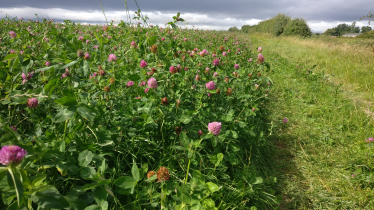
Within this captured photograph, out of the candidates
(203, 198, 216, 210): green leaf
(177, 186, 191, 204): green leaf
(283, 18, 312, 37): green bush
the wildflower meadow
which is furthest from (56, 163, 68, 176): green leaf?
(283, 18, 312, 37): green bush

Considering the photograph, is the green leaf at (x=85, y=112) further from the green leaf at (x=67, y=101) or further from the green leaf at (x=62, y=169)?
the green leaf at (x=62, y=169)

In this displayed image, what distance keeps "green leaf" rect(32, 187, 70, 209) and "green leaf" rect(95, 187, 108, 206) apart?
0.28 meters

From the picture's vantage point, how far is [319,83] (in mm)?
4508

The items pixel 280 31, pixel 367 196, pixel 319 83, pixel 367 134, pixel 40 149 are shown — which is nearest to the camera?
pixel 40 149

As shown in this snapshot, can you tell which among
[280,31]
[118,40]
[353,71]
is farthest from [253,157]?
[280,31]

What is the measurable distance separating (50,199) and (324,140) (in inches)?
115

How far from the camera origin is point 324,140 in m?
2.51

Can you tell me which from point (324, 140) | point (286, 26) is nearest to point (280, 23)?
point (286, 26)

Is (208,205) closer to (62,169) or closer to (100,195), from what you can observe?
(100,195)

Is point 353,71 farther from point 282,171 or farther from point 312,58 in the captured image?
point 282,171

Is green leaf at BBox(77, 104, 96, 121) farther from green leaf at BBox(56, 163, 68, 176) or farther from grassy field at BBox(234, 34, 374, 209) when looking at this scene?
grassy field at BBox(234, 34, 374, 209)

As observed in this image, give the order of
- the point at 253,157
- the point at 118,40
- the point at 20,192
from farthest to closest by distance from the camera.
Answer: the point at 118,40, the point at 253,157, the point at 20,192

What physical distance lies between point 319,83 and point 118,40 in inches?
176

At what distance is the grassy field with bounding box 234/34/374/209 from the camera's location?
5.63 feet
